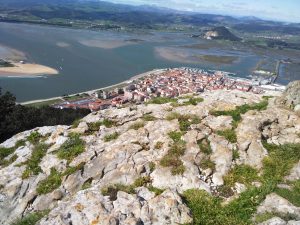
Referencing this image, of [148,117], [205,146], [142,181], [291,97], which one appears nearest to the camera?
[142,181]

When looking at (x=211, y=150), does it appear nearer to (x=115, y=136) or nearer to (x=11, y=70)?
(x=115, y=136)

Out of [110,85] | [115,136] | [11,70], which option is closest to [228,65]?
[110,85]

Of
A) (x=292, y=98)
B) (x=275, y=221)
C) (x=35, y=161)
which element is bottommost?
(x=35, y=161)

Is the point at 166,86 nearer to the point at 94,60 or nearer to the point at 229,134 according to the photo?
the point at 94,60

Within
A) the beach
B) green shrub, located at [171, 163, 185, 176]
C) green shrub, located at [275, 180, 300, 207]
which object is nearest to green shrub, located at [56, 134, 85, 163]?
green shrub, located at [171, 163, 185, 176]

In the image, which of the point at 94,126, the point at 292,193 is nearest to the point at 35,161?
the point at 94,126

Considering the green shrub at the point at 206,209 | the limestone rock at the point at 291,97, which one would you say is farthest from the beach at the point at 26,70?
the green shrub at the point at 206,209
